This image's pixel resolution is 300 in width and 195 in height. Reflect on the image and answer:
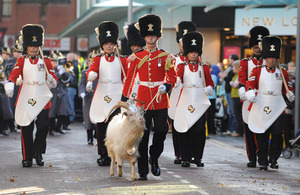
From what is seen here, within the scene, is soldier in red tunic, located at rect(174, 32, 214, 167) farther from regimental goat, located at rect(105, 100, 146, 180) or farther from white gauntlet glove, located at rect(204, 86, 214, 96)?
regimental goat, located at rect(105, 100, 146, 180)

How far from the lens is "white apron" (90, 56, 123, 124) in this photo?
13414 mm

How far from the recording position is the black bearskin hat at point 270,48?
44.0ft

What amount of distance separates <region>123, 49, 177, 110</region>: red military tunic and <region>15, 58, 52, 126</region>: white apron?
2.07 m

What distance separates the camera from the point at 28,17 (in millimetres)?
70500

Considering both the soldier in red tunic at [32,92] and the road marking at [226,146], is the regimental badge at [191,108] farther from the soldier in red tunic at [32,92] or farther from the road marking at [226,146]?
the road marking at [226,146]

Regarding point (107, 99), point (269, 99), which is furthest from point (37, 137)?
point (269, 99)

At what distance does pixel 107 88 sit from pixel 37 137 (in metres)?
1.40

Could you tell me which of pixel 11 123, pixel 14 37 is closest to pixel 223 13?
pixel 11 123

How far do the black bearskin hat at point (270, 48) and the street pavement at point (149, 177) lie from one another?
6.21 feet

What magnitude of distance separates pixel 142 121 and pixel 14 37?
193 ft

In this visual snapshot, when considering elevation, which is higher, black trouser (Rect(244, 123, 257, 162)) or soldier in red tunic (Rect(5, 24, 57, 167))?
soldier in red tunic (Rect(5, 24, 57, 167))

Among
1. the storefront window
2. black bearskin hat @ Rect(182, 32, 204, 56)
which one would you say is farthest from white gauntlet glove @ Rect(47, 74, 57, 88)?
the storefront window

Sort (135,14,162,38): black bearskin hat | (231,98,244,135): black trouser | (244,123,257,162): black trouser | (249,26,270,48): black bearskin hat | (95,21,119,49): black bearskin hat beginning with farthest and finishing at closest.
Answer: (231,98,244,135): black trouser < (249,26,270,48): black bearskin hat < (244,123,257,162): black trouser < (95,21,119,49): black bearskin hat < (135,14,162,38): black bearskin hat

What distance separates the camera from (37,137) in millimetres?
13242
